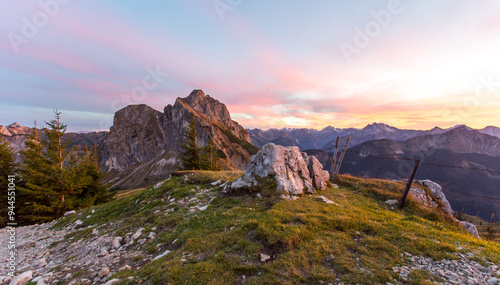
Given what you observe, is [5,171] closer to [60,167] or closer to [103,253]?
[60,167]

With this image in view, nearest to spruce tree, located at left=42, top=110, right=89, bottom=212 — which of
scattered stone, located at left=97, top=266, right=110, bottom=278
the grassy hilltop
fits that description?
the grassy hilltop

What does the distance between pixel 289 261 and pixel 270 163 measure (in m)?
9.49

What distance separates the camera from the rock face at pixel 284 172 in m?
15.0

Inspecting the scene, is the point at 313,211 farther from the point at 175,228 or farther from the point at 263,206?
the point at 175,228

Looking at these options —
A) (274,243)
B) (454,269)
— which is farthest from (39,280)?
(454,269)

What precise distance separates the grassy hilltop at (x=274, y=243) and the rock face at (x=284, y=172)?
55.6 inches

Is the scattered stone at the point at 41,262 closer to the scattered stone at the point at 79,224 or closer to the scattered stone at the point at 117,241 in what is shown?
the scattered stone at the point at 117,241

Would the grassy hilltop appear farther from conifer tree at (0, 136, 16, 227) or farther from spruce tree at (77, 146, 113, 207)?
conifer tree at (0, 136, 16, 227)

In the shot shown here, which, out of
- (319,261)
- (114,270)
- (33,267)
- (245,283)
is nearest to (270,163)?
(319,261)

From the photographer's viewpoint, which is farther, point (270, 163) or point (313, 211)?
point (270, 163)

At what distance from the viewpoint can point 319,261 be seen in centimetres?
689

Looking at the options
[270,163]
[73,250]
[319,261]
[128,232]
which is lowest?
[73,250]

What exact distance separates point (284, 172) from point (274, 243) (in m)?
8.55

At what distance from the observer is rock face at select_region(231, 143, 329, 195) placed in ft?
49.2
